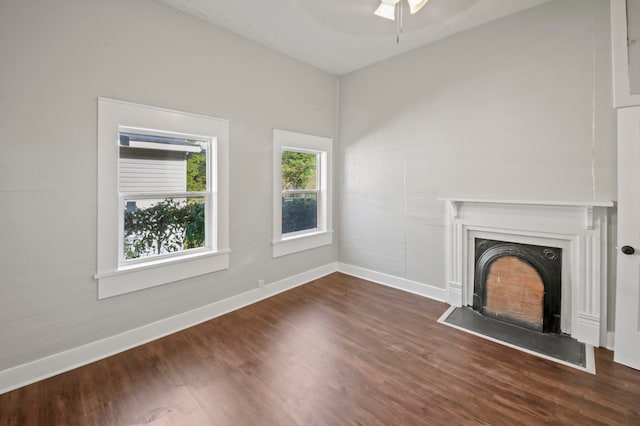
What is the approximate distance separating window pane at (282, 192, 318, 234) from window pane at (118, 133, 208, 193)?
1242mm

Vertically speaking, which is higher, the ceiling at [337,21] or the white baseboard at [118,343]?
the ceiling at [337,21]

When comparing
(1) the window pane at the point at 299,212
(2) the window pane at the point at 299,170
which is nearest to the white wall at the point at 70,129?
(2) the window pane at the point at 299,170

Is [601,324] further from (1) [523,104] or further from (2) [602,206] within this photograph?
(1) [523,104]

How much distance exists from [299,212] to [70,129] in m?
2.67

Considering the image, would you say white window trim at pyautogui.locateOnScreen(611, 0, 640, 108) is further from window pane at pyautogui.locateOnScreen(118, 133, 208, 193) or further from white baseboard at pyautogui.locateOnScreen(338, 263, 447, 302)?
window pane at pyautogui.locateOnScreen(118, 133, 208, 193)

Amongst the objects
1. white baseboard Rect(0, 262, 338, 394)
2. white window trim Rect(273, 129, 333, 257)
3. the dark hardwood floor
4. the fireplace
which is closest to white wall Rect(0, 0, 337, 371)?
white baseboard Rect(0, 262, 338, 394)

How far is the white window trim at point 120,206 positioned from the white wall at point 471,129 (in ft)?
6.91

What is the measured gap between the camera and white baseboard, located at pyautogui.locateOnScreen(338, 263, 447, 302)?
11.2ft

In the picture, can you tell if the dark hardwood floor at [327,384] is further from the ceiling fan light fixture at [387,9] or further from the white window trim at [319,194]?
the ceiling fan light fixture at [387,9]

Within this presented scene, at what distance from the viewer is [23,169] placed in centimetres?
197

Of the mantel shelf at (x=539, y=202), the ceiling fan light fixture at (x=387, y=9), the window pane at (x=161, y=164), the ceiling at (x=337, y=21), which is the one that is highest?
the ceiling at (x=337, y=21)

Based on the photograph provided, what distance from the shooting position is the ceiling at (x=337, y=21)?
8.54 feet

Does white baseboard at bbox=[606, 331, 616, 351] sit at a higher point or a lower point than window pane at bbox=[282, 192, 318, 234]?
lower

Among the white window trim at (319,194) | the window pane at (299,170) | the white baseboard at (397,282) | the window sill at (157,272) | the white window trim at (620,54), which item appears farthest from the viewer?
the window pane at (299,170)
